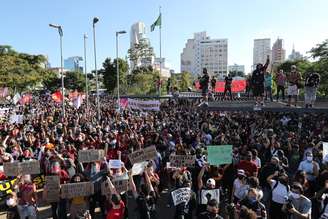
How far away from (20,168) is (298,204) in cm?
599

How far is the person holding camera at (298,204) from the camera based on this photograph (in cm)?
605

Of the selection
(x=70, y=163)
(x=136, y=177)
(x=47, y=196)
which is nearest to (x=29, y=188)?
(x=47, y=196)

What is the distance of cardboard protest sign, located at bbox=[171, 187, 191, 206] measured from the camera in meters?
6.93

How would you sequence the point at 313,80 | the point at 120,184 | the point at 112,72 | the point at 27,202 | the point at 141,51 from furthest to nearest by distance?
the point at 141,51 → the point at 112,72 → the point at 313,80 → the point at 120,184 → the point at 27,202

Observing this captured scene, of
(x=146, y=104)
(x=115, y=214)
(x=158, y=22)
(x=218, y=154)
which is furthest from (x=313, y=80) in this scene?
(x=158, y=22)

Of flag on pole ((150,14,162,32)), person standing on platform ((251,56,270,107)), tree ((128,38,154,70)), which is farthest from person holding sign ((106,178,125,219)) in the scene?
tree ((128,38,154,70))

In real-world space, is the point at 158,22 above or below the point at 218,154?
above

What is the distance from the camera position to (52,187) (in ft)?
25.6

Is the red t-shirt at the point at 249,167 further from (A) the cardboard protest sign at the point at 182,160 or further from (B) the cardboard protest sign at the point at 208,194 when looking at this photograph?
(B) the cardboard protest sign at the point at 208,194

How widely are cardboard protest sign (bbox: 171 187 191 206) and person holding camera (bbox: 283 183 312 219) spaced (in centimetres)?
169

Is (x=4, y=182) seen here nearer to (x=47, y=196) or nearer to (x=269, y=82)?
(x=47, y=196)

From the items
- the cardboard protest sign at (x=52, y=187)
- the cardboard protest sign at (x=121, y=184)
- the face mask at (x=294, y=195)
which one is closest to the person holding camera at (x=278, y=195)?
the face mask at (x=294, y=195)

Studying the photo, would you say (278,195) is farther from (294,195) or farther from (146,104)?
(146,104)

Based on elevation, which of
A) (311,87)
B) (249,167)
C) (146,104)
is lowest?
(249,167)
